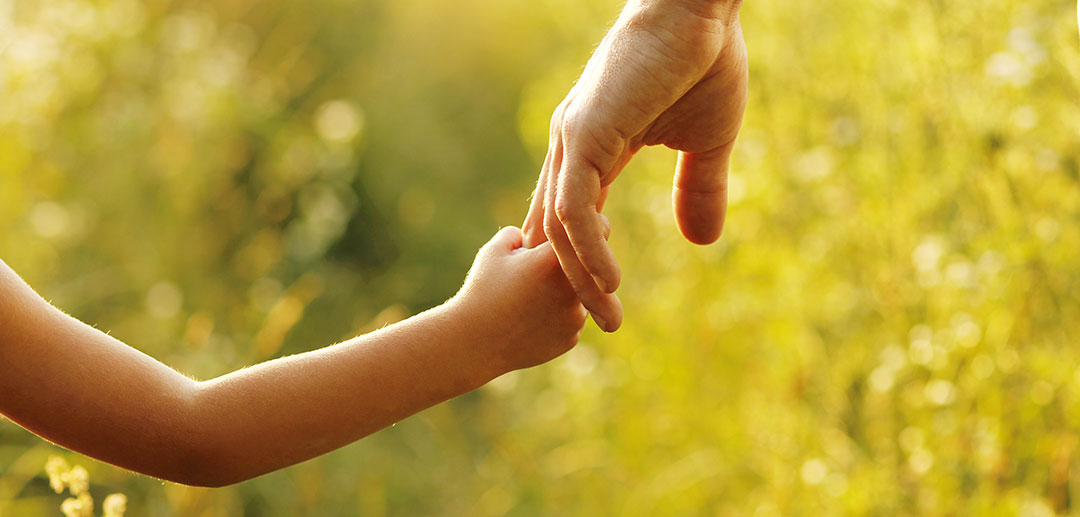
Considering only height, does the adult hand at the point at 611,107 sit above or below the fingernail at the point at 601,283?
above

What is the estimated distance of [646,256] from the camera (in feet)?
10.4

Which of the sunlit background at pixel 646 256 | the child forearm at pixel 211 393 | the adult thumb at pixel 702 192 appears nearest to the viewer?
the child forearm at pixel 211 393

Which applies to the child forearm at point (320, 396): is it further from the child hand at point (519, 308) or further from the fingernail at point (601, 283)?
the fingernail at point (601, 283)

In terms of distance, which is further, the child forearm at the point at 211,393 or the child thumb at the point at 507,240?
the child thumb at the point at 507,240

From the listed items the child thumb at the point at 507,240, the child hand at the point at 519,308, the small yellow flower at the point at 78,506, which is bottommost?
the child hand at the point at 519,308

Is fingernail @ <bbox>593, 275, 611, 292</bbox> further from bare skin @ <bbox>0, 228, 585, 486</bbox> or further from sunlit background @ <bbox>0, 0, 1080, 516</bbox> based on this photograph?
sunlit background @ <bbox>0, 0, 1080, 516</bbox>

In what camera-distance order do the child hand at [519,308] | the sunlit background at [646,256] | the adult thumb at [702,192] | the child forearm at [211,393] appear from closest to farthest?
1. the child forearm at [211,393]
2. the child hand at [519,308]
3. the adult thumb at [702,192]
4. the sunlit background at [646,256]

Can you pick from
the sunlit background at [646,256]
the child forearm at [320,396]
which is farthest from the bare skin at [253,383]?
the sunlit background at [646,256]

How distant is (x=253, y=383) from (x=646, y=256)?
222 cm

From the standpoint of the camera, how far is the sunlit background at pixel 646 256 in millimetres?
1721

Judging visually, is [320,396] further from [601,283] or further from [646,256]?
[646,256]

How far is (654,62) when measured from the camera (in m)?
1.07

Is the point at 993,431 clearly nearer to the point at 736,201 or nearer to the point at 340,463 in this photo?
the point at 736,201

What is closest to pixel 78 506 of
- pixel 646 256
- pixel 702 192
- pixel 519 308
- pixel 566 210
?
pixel 519 308
